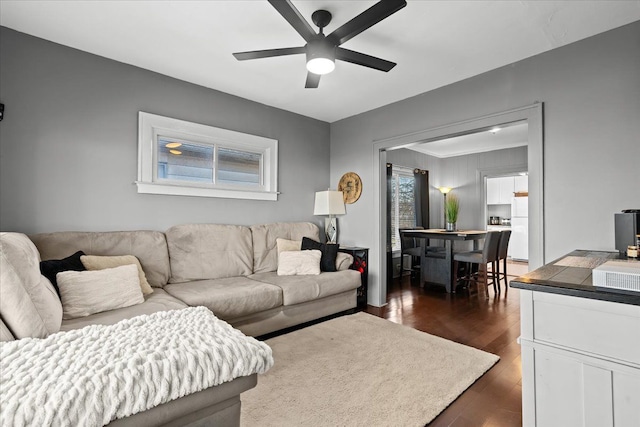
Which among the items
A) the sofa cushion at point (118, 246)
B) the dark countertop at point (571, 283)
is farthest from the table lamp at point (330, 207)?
the dark countertop at point (571, 283)

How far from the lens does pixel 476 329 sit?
3.07m

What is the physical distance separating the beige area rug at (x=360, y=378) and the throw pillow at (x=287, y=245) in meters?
0.97

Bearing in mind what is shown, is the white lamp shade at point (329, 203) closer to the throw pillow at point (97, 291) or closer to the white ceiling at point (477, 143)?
the white ceiling at point (477, 143)

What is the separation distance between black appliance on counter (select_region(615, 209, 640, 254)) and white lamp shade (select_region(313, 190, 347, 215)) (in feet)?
8.82

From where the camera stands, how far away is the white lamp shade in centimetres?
408

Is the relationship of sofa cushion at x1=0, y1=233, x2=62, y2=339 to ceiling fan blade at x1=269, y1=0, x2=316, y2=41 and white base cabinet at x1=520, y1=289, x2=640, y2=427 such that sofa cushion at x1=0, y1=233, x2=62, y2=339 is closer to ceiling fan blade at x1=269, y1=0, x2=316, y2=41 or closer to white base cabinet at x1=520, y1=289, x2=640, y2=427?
ceiling fan blade at x1=269, y1=0, x2=316, y2=41

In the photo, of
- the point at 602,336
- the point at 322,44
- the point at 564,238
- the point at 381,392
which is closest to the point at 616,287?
the point at 602,336

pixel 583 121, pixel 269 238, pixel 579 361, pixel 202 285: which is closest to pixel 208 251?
pixel 202 285

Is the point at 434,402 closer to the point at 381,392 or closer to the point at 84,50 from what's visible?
the point at 381,392

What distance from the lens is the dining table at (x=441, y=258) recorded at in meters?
4.60

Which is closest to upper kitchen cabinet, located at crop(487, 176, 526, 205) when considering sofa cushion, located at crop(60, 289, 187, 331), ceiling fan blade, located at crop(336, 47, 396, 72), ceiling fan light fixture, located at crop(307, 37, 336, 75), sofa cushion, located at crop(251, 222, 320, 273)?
sofa cushion, located at crop(251, 222, 320, 273)

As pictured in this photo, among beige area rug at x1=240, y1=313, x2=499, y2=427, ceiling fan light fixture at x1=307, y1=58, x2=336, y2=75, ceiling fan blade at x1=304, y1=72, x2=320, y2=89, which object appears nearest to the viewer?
beige area rug at x1=240, y1=313, x2=499, y2=427

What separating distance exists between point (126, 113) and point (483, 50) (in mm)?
3261

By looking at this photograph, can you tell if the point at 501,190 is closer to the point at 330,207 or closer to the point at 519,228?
the point at 519,228
